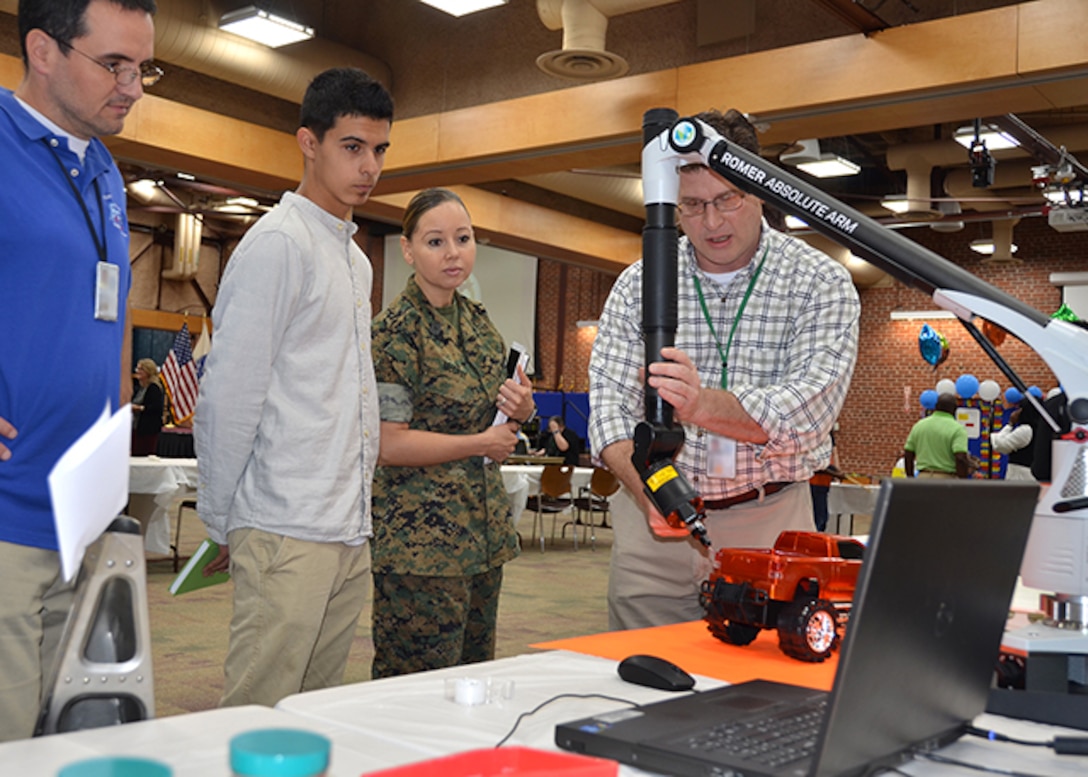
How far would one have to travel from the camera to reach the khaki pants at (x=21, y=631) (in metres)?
1.45

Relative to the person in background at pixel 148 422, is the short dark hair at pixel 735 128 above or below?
above

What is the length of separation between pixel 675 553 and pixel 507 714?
87 cm

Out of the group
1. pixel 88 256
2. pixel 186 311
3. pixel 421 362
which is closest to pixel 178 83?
pixel 421 362

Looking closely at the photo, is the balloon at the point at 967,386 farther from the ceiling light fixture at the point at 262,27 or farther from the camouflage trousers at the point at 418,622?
the camouflage trousers at the point at 418,622

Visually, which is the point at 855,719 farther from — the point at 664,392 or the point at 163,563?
the point at 163,563

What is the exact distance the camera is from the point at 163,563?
6949 mm

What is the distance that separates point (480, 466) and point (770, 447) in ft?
2.79

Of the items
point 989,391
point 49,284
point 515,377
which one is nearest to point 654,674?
point 49,284

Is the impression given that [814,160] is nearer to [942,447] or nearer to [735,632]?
[942,447]

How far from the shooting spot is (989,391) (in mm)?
12703

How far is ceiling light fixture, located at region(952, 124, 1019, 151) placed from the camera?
825cm

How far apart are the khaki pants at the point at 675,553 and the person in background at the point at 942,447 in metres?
7.24

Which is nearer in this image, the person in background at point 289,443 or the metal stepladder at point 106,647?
the metal stepladder at point 106,647

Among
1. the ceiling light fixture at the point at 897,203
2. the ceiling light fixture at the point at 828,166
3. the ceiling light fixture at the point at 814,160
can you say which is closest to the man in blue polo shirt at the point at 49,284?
the ceiling light fixture at the point at 814,160
